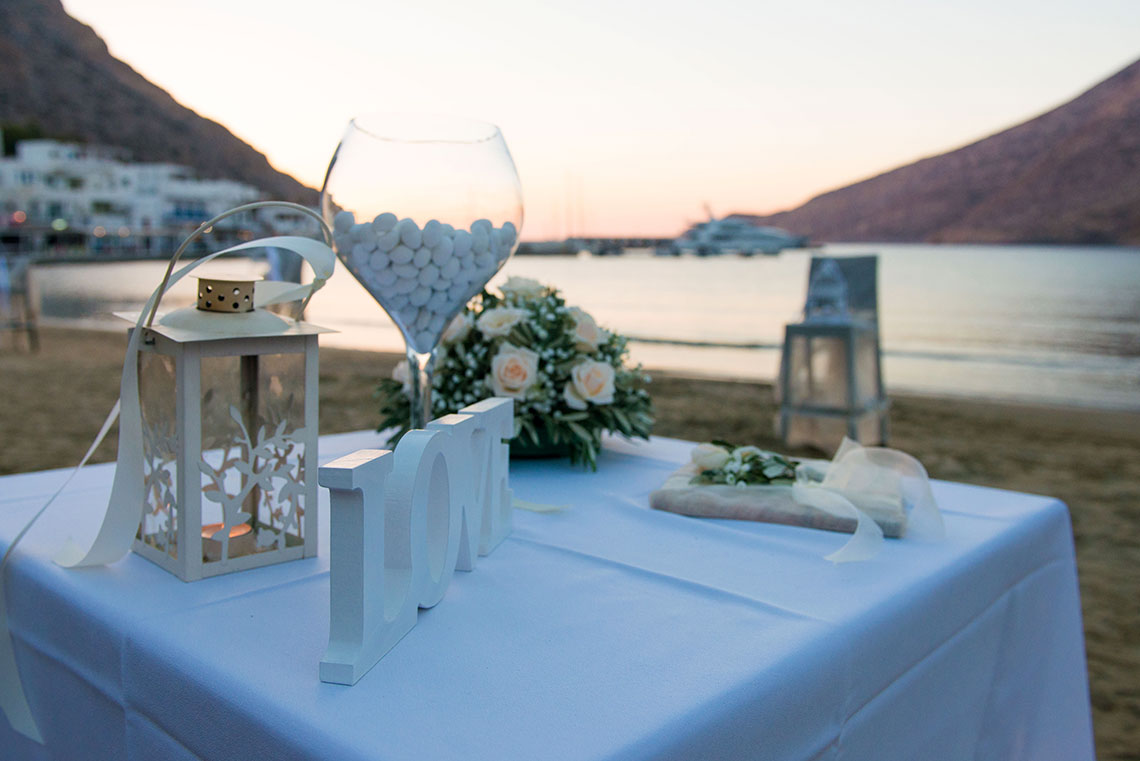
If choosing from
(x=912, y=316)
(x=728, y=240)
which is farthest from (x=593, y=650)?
(x=728, y=240)

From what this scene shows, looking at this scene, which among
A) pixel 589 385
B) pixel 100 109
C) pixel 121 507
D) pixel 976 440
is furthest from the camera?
pixel 100 109

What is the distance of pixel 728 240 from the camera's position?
39312 mm

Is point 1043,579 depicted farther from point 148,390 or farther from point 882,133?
point 882,133

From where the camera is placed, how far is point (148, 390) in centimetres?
69

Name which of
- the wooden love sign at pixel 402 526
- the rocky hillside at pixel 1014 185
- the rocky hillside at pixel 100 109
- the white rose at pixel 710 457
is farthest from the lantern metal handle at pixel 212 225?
the rocky hillside at pixel 100 109

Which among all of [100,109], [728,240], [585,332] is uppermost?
[100,109]

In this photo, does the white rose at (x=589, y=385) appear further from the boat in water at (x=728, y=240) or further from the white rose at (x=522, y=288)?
the boat in water at (x=728, y=240)

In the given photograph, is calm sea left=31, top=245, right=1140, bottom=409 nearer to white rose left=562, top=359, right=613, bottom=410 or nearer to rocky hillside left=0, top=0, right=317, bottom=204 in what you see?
white rose left=562, top=359, right=613, bottom=410

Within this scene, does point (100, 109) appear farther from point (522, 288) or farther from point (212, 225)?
point (212, 225)

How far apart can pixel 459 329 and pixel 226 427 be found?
0.47 meters

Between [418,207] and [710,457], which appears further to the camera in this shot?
[710,457]

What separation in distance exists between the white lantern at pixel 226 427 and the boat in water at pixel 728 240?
3878cm

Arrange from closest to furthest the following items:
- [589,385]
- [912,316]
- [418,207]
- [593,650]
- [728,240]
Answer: [593,650]
[418,207]
[589,385]
[912,316]
[728,240]

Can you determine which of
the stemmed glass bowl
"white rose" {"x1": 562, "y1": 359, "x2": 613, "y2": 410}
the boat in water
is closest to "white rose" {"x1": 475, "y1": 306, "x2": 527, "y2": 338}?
"white rose" {"x1": 562, "y1": 359, "x2": 613, "y2": 410}
